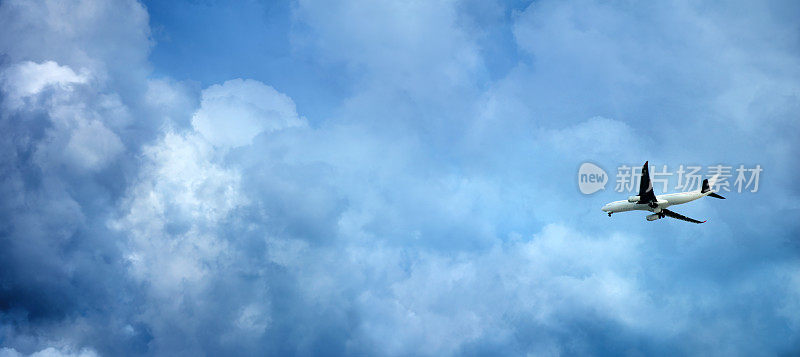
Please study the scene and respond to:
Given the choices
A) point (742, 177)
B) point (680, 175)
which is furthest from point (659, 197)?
point (742, 177)

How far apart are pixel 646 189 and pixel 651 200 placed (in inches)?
211

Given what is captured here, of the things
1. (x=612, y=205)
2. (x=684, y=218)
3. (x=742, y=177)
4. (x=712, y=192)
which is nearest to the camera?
(x=742, y=177)

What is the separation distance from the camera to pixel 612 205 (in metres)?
158

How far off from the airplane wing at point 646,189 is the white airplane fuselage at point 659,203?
2.55m

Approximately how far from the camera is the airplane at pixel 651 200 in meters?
144

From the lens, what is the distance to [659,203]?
493ft

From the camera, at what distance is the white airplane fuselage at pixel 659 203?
481 ft

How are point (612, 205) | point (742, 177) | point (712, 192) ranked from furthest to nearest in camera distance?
point (612, 205) < point (712, 192) < point (742, 177)

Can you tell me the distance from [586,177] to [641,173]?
60.9 ft

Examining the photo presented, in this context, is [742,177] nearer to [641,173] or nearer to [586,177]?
[641,173]

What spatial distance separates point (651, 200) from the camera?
5950 inches

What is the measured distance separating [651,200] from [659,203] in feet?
7.33

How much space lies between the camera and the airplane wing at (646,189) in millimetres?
145000

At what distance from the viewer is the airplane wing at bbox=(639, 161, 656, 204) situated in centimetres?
14500
